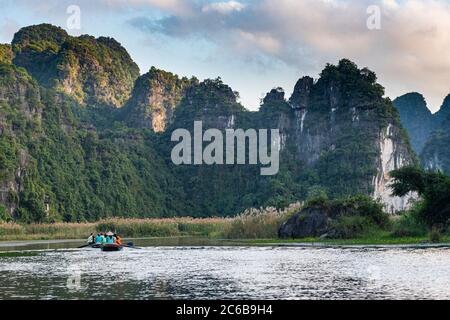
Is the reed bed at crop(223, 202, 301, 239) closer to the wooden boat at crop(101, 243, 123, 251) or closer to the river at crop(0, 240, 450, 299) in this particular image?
the river at crop(0, 240, 450, 299)

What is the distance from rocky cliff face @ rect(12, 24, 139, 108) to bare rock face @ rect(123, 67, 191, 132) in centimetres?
1206

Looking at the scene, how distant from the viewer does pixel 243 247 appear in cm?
4234

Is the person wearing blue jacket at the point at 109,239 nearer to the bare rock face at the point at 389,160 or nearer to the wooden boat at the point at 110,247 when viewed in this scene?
the wooden boat at the point at 110,247

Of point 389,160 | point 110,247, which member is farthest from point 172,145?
point 110,247

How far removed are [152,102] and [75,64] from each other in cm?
1913

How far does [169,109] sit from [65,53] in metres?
27.4

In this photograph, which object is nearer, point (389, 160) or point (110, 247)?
point (110, 247)

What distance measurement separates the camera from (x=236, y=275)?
25234mm

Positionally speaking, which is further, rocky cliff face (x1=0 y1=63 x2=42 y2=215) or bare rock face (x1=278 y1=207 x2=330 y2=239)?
rocky cliff face (x1=0 y1=63 x2=42 y2=215)

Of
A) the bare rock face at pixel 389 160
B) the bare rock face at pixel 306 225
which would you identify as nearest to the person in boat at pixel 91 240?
the bare rock face at pixel 306 225

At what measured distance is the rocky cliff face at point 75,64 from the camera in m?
152

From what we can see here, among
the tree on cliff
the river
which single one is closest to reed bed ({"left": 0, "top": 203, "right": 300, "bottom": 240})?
the tree on cliff

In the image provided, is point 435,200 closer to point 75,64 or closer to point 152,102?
point 152,102

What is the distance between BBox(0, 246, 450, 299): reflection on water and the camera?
20.0 m
